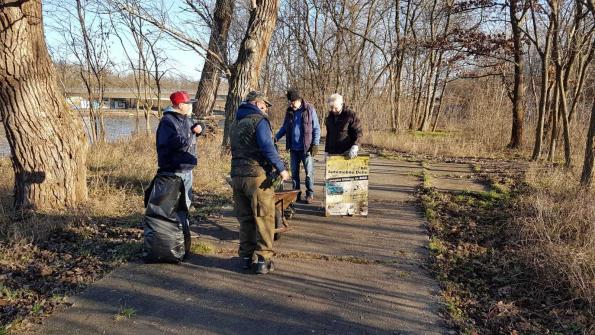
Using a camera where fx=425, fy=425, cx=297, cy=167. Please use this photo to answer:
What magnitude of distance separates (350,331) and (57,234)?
4.04 metres

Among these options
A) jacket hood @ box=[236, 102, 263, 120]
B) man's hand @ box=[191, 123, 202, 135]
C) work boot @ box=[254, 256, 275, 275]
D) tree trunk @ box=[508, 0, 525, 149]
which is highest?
tree trunk @ box=[508, 0, 525, 149]

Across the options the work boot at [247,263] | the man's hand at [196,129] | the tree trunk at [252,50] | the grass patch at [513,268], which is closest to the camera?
the grass patch at [513,268]

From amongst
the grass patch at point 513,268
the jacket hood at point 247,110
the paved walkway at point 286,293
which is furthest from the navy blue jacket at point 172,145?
the grass patch at point 513,268

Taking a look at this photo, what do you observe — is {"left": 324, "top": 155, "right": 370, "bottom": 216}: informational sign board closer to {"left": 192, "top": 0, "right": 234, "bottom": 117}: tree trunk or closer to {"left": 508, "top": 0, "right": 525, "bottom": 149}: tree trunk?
{"left": 192, "top": 0, "right": 234, "bottom": 117}: tree trunk

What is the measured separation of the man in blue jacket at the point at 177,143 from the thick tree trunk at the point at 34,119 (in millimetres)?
2428

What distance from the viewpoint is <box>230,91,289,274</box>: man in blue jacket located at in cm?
430

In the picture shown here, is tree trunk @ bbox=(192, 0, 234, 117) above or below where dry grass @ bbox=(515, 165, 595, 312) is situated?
above

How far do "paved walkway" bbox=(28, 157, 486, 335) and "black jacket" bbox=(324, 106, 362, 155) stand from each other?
4.62 feet

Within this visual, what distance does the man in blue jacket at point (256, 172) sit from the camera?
4297 mm

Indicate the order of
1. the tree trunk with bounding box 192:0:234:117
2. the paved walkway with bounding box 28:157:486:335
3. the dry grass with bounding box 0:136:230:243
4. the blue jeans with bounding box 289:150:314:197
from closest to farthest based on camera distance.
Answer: the paved walkway with bounding box 28:157:486:335 < the dry grass with bounding box 0:136:230:243 < the blue jeans with bounding box 289:150:314:197 < the tree trunk with bounding box 192:0:234:117

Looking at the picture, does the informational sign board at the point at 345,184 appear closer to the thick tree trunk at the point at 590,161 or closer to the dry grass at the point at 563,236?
the dry grass at the point at 563,236

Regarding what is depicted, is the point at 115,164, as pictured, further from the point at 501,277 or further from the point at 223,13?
the point at 501,277

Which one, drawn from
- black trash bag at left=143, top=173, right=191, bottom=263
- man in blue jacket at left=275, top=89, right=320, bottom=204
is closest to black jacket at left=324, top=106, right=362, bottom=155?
man in blue jacket at left=275, top=89, right=320, bottom=204

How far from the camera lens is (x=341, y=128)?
651 centimetres
